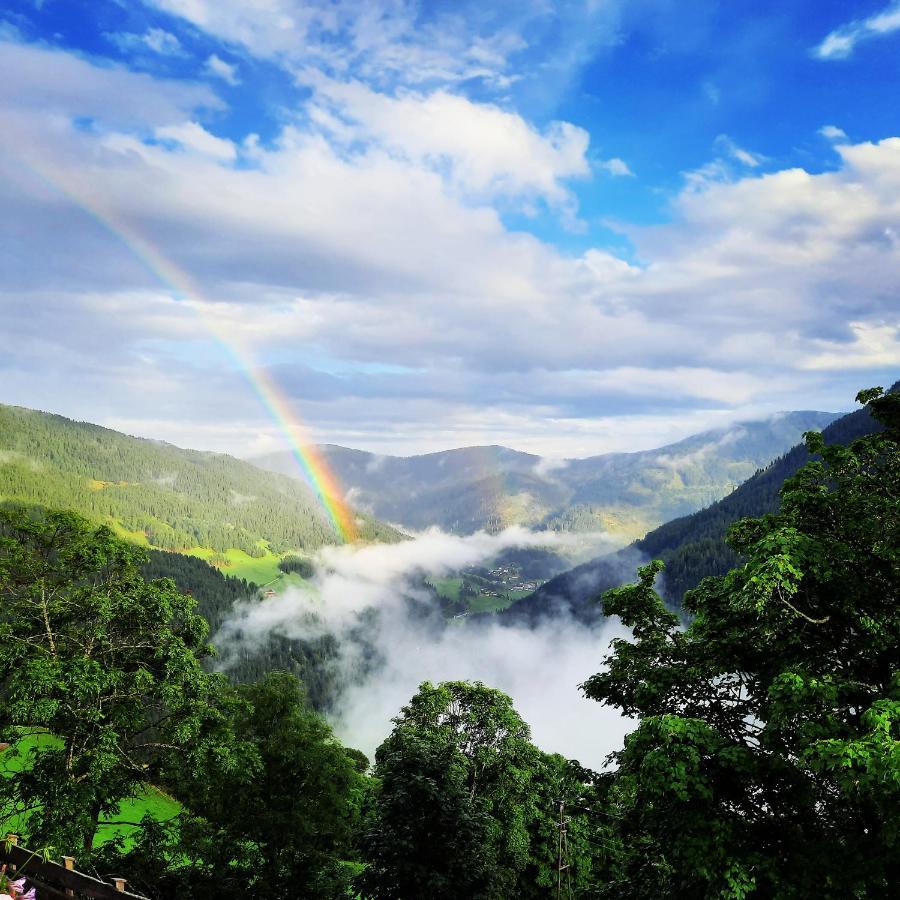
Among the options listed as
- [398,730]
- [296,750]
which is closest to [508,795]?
[398,730]

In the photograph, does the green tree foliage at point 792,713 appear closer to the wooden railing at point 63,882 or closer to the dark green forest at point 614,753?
the dark green forest at point 614,753

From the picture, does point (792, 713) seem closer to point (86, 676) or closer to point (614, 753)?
point (614, 753)

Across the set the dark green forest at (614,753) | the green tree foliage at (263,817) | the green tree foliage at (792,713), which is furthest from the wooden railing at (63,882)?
the green tree foliage at (263,817)

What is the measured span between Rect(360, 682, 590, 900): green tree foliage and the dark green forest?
0.12 metres

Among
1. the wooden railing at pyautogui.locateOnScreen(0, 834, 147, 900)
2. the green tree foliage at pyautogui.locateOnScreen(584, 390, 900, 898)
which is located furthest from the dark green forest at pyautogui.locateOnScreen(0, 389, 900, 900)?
the wooden railing at pyautogui.locateOnScreen(0, 834, 147, 900)

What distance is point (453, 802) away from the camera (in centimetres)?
2245

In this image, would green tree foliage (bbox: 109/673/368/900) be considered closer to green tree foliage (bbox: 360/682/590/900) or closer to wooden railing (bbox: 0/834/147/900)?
green tree foliage (bbox: 360/682/590/900)

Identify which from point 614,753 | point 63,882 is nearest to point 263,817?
point 614,753

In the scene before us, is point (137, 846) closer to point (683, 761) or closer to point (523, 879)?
point (683, 761)

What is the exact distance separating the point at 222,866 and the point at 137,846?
11.3ft

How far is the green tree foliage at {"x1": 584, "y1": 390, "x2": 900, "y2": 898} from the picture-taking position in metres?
11.9

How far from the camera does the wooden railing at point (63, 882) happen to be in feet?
32.0

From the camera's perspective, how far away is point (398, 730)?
34.2 meters

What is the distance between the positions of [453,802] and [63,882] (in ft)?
50.1
